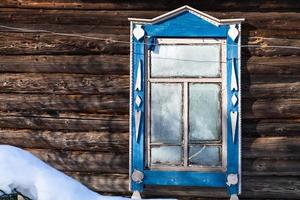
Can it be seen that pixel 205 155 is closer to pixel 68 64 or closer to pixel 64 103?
pixel 64 103

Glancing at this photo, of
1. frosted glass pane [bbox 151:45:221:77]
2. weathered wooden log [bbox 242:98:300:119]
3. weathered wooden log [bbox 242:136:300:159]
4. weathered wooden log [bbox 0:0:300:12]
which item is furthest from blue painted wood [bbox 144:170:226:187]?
weathered wooden log [bbox 0:0:300:12]

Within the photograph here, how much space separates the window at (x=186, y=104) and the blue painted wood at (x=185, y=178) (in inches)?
3.0

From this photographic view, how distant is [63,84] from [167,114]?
114 centimetres

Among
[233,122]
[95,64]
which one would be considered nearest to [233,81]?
[233,122]

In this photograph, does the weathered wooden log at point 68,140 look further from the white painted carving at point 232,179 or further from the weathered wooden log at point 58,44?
the white painted carving at point 232,179

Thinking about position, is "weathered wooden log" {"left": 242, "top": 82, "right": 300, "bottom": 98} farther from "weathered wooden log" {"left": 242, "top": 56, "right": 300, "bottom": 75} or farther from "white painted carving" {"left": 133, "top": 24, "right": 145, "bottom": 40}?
"white painted carving" {"left": 133, "top": 24, "right": 145, "bottom": 40}

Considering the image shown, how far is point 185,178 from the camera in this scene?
19.6ft

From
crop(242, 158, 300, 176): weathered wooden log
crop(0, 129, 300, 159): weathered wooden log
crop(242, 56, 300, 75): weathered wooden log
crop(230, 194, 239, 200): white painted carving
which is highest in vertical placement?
crop(242, 56, 300, 75): weathered wooden log

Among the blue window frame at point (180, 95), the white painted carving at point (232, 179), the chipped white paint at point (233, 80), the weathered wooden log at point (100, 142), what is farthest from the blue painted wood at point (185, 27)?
the white painted carving at point (232, 179)

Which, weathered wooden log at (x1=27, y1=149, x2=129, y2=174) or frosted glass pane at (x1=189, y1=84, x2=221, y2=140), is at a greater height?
frosted glass pane at (x1=189, y1=84, x2=221, y2=140)

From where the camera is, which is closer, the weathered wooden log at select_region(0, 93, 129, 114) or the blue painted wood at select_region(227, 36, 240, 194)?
the blue painted wood at select_region(227, 36, 240, 194)

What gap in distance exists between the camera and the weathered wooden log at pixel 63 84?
610 centimetres

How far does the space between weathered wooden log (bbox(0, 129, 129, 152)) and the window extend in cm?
33

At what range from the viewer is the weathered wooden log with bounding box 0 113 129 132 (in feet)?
20.1
